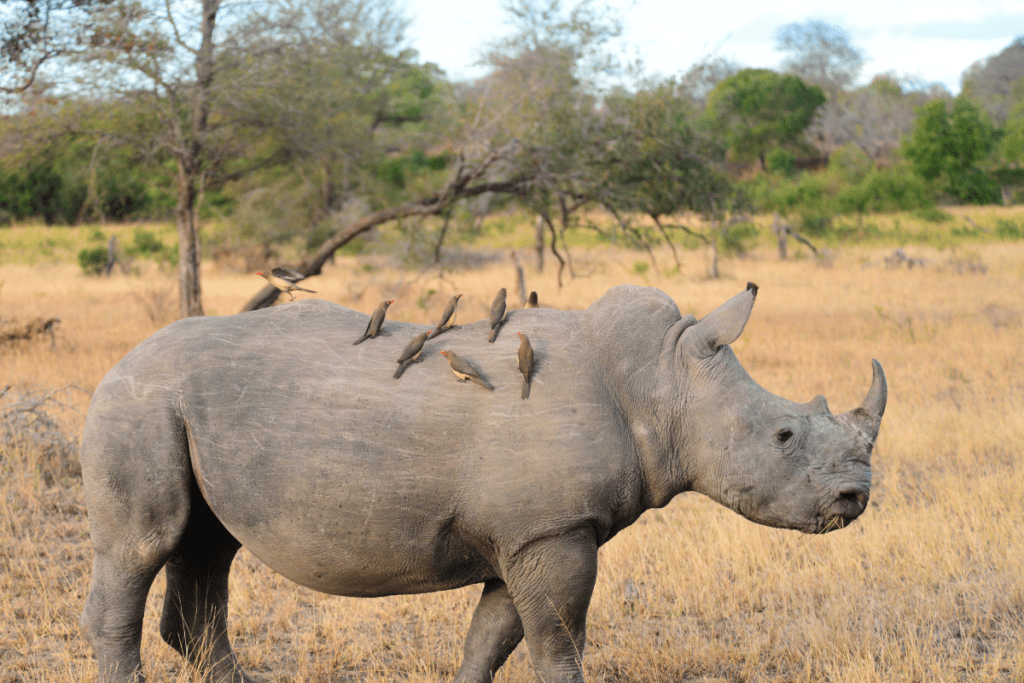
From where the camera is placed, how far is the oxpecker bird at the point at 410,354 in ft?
10.4

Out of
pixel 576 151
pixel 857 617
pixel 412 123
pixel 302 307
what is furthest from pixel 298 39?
pixel 412 123

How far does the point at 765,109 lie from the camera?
5919 cm

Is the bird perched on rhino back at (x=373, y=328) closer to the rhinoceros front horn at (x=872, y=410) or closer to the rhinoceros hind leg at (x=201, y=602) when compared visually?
the rhinoceros hind leg at (x=201, y=602)

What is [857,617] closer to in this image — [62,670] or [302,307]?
[302,307]

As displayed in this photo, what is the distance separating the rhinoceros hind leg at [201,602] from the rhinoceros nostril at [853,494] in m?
2.61

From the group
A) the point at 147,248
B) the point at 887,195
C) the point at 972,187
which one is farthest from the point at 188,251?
the point at 972,187

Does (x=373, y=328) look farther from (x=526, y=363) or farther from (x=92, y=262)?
(x=92, y=262)

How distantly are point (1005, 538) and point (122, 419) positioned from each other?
5.61 meters

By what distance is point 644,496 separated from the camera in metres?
3.19

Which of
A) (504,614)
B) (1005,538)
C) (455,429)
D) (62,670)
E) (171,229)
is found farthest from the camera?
(171,229)

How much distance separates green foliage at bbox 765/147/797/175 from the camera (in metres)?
53.5

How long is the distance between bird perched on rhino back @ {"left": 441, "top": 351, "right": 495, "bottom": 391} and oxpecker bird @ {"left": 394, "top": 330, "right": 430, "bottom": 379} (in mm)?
140

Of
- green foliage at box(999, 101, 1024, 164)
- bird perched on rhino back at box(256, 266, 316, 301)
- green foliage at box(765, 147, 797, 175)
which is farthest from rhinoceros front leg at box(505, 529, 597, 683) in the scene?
green foliage at box(765, 147, 797, 175)

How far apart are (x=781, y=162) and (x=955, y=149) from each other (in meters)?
14.2
